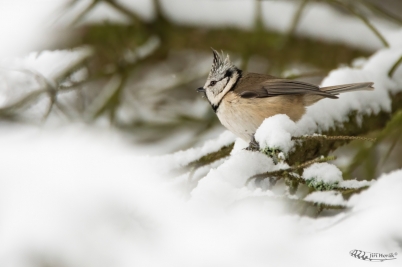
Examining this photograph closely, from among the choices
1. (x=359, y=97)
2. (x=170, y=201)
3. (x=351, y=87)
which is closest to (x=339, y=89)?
(x=351, y=87)

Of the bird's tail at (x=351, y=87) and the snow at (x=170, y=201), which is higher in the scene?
the bird's tail at (x=351, y=87)

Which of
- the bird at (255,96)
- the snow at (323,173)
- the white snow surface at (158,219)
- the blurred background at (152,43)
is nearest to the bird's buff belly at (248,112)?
the bird at (255,96)

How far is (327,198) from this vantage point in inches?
96.9

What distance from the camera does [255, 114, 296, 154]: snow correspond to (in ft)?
8.95

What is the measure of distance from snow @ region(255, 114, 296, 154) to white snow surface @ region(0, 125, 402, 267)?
12cm

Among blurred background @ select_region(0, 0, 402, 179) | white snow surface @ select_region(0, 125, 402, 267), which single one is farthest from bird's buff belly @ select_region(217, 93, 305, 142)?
blurred background @ select_region(0, 0, 402, 179)

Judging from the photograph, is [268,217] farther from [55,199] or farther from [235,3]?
Result: [235,3]

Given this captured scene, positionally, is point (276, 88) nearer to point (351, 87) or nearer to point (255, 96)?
point (255, 96)

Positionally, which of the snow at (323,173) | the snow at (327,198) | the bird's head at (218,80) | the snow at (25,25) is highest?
the snow at (25,25)

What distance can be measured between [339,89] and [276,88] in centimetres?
51

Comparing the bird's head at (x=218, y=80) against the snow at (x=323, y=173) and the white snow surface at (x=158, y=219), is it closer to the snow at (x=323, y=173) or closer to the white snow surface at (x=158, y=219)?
the white snow surface at (x=158, y=219)

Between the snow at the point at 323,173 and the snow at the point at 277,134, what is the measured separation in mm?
283

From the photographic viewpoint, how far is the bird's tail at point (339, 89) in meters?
3.69
